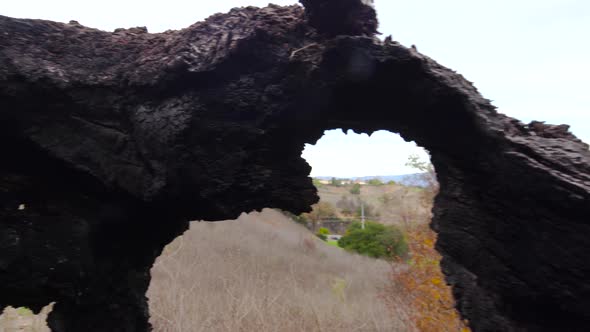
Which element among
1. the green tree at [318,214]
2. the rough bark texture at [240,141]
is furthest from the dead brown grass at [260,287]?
the green tree at [318,214]

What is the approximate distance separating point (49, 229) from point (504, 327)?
2.47m

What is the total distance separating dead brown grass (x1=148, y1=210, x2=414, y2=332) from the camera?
822 cm

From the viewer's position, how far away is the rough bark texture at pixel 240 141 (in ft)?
6.48

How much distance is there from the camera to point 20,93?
2.36 meters

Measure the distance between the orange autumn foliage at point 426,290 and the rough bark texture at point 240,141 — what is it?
5.72 m

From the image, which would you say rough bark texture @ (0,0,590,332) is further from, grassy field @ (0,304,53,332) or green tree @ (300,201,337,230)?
green tree @ (300,201,337,230)

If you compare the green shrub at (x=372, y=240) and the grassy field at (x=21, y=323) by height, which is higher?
the grassy field at (x=21, y=323)

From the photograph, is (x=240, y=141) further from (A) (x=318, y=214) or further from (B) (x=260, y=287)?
(A) (x=318, y=214)

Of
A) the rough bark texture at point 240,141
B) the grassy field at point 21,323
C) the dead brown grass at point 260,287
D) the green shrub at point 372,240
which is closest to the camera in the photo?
the rough bark texture at point 240,141

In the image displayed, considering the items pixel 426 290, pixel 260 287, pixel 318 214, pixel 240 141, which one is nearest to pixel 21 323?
pixel 260 287

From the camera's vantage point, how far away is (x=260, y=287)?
427 inches

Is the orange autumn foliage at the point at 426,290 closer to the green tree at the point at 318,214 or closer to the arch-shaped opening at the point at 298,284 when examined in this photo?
the arch-shaped opening at the point at 298,284

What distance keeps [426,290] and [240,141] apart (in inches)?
284

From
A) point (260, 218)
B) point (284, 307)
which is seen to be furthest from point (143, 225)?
point (260, 218)
